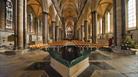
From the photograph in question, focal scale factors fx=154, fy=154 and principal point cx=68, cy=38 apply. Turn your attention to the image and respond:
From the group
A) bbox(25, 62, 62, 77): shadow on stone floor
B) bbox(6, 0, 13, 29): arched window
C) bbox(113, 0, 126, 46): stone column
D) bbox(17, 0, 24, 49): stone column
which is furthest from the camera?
bbox(6, 0, 13, 29): arched window

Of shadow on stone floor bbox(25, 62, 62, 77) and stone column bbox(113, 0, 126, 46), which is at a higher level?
stone column bbox(113, 0, 126, 46)

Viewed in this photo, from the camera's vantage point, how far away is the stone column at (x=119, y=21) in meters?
11.2

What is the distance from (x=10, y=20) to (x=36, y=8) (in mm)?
10328

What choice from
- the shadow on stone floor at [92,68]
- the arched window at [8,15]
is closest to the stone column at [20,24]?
the shadow on stone floor at [92,68]

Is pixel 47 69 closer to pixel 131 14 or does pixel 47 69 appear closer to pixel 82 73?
pixel 82 73

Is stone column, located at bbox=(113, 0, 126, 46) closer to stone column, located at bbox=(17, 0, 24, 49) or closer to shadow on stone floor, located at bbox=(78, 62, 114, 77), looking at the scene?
shadow on stone floor, located at bbox=(78, 62, 114, 77)

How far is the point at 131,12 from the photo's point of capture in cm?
2009

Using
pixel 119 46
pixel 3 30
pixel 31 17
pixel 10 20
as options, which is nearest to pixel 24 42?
pixel 119 46

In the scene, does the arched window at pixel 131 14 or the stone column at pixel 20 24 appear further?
the arched window at pixel 131 14

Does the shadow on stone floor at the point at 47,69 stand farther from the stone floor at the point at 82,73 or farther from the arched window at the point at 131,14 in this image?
the arched window at the point at 131,14

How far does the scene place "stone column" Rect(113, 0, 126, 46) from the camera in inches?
440

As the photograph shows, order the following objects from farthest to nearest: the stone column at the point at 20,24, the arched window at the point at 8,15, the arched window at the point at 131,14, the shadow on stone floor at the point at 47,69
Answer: the arched window at the point at 8,15, the arched window at the point at 131,14, the stone column at the point at 20,24, the shadow on stone floor at the point at 47,69

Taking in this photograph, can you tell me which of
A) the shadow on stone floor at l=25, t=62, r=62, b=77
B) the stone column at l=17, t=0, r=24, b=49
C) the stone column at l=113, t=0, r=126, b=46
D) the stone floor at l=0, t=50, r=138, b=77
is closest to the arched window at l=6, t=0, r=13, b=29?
the stone column at l=17, t=0, r=24, b=49

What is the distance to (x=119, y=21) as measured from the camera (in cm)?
1145
